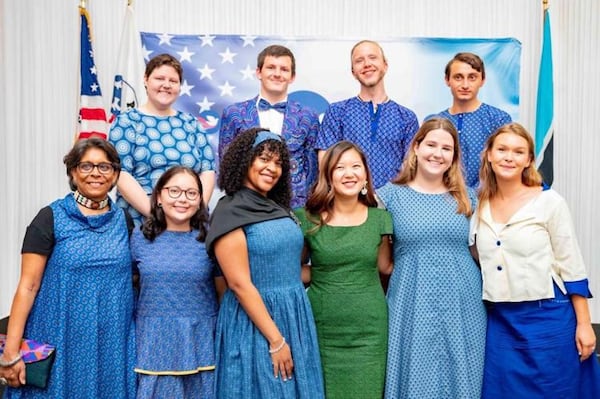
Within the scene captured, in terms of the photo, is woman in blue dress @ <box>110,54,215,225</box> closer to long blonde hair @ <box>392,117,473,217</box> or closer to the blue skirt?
long blonde hair @ <box>392,117,473,217</box>

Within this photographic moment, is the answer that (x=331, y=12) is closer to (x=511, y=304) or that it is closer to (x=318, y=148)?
(x=318, y=148)

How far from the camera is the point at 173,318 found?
89.5 inches

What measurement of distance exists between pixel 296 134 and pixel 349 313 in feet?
3.96

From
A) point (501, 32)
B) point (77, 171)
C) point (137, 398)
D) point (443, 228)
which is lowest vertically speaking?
point (137, 398)

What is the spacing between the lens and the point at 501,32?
4.76m

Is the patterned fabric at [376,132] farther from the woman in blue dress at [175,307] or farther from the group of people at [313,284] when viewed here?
the woman in blue dress at [175,307]

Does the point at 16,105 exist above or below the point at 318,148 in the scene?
above

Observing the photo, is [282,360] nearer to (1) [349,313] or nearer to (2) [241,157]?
(1) [349,313]

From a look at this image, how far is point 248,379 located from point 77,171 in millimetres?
1021

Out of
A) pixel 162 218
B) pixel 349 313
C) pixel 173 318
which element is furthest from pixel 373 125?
pixel 173 318

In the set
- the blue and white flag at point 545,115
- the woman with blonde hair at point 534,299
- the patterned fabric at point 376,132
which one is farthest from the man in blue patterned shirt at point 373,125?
the blue and white flag at point 545,115

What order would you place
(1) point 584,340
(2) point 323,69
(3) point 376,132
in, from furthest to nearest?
(2) point 323,69 < (3) point 376,132 < (1) point 584,340

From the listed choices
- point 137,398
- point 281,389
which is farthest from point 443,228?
point 137,398

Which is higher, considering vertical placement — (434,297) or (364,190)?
(364,190)
